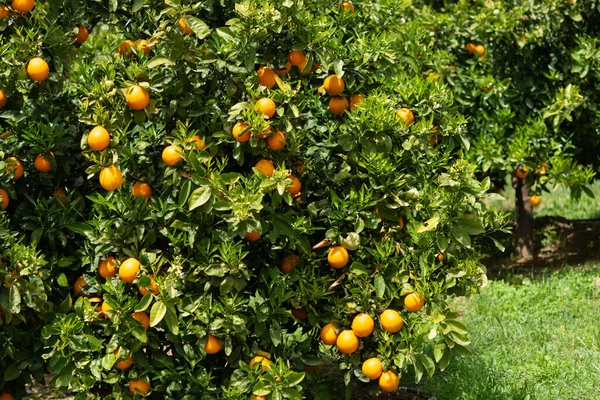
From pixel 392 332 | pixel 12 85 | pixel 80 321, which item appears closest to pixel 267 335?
pixel 392 332

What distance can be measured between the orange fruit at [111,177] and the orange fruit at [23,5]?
0.72m

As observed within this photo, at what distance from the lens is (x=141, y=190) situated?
10.2ft

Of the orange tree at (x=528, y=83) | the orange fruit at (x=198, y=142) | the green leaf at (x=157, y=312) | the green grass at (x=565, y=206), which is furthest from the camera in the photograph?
the green grass at (x=565, y=206)

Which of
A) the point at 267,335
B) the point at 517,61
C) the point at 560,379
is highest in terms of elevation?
the point at 267,335

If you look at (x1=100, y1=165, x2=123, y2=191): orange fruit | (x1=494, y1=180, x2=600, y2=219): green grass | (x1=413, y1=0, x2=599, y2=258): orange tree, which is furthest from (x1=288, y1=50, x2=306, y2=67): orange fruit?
(x1=494, y1=180, x2=600, y2=219): green grass

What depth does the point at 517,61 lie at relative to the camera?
6.34 m

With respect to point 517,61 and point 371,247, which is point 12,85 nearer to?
point 371,247

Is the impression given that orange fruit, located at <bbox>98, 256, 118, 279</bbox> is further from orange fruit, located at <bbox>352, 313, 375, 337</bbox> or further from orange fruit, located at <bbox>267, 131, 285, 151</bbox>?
orange fruit, located at <bbox>352, 313, 375, 337</bbox>

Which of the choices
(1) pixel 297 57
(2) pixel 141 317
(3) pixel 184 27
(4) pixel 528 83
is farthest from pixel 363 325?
(4) pixel 528 83

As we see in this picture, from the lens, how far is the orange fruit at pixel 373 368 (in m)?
3.13

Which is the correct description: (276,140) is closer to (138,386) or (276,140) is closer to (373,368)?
(373,368)

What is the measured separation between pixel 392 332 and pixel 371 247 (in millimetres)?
350

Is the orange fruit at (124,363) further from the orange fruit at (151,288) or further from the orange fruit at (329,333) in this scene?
the orange fruit at (329,333)

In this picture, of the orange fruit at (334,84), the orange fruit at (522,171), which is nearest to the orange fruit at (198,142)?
the orange fruit at (334,84)
